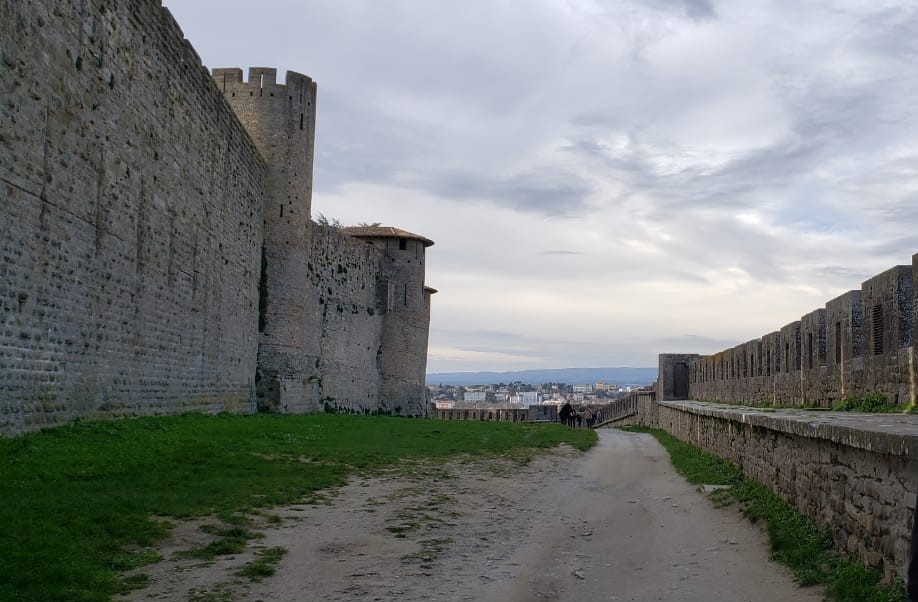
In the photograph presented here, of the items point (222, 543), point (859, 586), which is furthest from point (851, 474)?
point (222, 543)

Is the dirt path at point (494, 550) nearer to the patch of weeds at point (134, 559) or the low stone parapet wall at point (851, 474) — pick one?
the patch of weeds at point (134, 559)

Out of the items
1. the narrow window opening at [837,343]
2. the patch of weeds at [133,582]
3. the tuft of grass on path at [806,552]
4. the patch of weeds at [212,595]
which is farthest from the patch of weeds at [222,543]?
the narrow window opening at [837,343]

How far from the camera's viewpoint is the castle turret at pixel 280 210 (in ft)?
85.4

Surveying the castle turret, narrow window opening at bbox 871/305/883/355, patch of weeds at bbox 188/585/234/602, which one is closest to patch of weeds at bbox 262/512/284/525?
patch of weeds at bbox 188/585/234/602

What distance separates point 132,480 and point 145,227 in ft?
23.8

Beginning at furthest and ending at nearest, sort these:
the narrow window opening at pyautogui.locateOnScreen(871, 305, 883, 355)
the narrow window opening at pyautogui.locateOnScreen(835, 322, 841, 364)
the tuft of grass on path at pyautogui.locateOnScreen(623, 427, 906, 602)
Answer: the narrow window opening at pyautogui.locateOnScreen(835, 322, 841, 364) < the narrow window opening at pyautogui.locateOnScreen(871, 305, 883, 355) < the tuft of grass on path at pyautogui.locateOnScreen(623, 427, 906, 602)

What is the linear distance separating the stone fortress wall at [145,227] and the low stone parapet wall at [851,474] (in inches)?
344

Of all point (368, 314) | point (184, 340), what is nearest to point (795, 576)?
point (184, 340)

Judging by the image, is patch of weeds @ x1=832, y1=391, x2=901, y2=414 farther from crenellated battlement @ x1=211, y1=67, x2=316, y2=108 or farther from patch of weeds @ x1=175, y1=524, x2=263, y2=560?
crenellated battlement @ x1=211, y1=67, x2=316, y2=108

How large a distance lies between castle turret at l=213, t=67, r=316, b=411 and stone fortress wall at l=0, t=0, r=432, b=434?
0.05m

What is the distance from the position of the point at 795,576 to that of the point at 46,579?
5015mm

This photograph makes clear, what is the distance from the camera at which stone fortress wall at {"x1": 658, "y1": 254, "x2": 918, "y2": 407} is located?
8539mm

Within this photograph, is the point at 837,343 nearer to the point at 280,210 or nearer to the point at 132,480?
the point at 132,480

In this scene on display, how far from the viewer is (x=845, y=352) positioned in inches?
409
